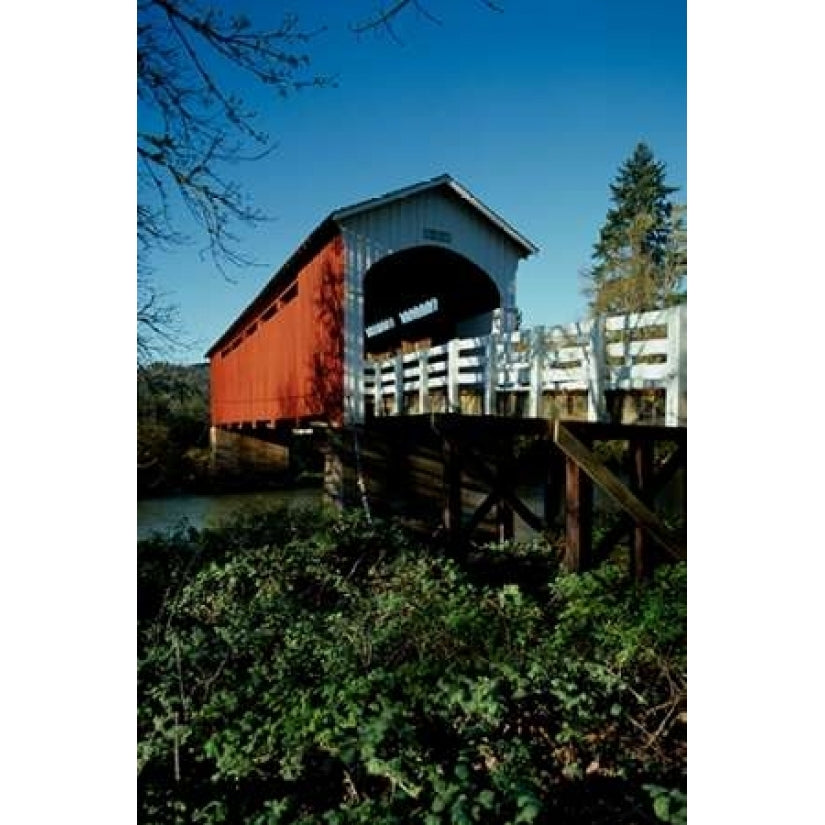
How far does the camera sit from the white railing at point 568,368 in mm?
2855

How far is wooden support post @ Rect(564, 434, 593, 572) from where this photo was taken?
3.70 m

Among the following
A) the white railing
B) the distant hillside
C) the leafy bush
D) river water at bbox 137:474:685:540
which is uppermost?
the white railing

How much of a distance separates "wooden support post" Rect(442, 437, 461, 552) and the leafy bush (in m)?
2.10

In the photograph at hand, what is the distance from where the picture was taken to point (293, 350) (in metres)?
6.79

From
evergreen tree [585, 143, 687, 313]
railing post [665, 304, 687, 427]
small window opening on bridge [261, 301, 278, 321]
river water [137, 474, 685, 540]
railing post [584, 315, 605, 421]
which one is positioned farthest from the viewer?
small window opening on bridge [261, 301, 278, 321]

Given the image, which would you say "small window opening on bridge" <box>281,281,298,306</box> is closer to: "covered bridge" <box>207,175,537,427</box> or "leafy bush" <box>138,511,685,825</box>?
"covered bridge" <box>207,175,537,427</box>

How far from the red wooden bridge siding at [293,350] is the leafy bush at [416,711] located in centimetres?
300

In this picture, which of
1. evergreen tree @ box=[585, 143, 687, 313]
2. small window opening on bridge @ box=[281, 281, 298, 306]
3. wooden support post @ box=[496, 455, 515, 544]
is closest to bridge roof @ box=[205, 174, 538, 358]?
small window opening on bridge @ box=[281, 281, 298, 306]

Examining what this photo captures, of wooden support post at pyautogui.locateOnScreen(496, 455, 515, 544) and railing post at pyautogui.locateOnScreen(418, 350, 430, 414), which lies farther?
railing post at pyautogui.locateOnScreen(418, 350, 430, 414)

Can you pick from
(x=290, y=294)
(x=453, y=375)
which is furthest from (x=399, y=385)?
(x=290, y=294)
